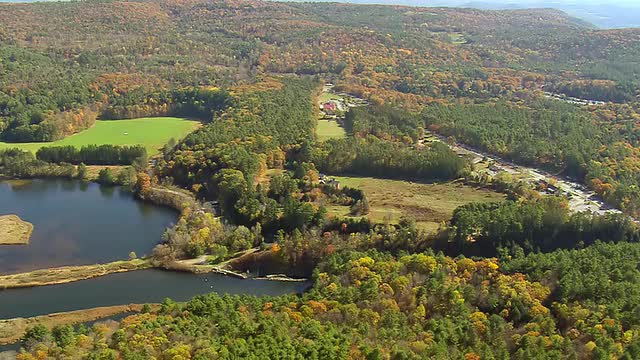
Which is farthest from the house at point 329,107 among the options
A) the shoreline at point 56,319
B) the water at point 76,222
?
the shoreline at point 56,319

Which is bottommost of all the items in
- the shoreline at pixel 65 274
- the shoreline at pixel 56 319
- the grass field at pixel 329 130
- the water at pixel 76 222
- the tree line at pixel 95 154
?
the water at pixel 76 222

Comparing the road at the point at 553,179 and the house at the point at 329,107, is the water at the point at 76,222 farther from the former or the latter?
the road at the point at 553,179

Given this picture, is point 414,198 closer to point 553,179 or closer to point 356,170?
point 356,170

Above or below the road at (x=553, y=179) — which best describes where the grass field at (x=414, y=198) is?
below

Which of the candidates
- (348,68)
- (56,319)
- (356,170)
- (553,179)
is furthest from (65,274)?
(348,68)

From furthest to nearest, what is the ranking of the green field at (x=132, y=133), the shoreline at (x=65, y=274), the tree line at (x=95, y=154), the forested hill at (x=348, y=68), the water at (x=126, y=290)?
the green field at (x=132, y=133) → the forested hill at (x=348, y=68) → the tree line at (x=95, y=154) → the shoreline at (x=65, y=274) → the water at (x=126, y=290)

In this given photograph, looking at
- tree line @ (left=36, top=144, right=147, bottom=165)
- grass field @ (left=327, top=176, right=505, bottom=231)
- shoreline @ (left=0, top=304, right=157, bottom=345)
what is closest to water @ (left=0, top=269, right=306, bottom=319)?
shoreline @ (left=0, top=304, right=157, bottom=345)

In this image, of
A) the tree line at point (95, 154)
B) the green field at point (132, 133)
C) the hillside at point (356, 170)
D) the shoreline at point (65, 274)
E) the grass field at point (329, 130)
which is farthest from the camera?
the green field at point (132, 133)
